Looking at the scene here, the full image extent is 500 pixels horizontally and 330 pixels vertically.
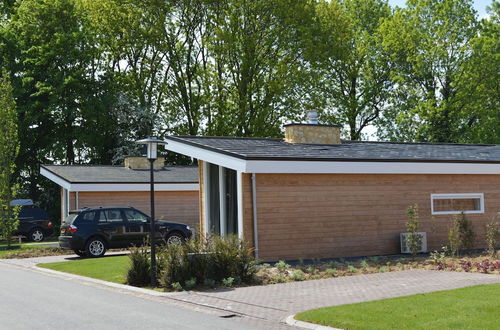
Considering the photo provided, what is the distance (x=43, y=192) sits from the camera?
39.8m

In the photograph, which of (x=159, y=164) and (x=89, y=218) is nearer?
(x=89, y=218)

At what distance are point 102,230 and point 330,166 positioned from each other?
26.7 feet

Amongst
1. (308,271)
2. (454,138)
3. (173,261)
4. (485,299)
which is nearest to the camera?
(485,299)

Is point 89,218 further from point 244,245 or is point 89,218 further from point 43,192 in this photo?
point 43,192

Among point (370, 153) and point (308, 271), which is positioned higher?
point (370, 153)

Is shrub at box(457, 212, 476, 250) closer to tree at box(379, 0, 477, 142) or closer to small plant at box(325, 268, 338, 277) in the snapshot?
small plant at box(325, 268, 338, 277)

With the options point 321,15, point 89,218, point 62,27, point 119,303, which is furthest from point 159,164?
point 119,303

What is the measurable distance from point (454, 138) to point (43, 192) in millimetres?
26570

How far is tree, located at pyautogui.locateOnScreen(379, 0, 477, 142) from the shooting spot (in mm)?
39438

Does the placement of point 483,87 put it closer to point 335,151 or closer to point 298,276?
point 335,151

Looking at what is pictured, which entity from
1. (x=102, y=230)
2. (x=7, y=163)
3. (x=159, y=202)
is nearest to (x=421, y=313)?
(x=102, y=230)

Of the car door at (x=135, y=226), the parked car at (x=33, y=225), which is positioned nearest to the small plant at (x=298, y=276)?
the car door at (x=135, y=226)

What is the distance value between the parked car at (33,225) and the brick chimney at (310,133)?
1704 cm

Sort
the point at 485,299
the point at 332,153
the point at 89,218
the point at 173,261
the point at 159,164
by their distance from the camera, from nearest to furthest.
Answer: the point at 485,299
the point at 173,261
the point at 332,153
the point at 89,218
the point at 159,164
